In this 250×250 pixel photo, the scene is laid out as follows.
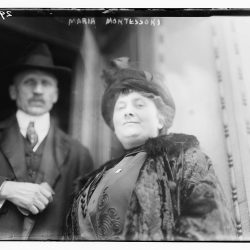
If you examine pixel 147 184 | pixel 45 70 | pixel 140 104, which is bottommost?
pixel 147 184

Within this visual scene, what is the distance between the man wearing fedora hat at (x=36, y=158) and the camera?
8.57 ft

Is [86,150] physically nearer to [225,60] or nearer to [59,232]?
[59,232]

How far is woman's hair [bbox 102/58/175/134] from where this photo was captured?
290cm

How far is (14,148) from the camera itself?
2.80m

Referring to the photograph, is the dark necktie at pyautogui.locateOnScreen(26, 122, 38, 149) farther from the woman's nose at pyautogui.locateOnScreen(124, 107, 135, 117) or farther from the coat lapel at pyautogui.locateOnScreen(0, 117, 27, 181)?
the woman's nose at pyautogui.locateOnScreen(124, 107, 135, 117)

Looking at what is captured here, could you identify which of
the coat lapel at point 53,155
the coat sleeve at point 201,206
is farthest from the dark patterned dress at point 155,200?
the coat lapel at point 53,155

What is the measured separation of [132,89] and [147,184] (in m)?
0.72

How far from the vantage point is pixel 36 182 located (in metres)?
2.71

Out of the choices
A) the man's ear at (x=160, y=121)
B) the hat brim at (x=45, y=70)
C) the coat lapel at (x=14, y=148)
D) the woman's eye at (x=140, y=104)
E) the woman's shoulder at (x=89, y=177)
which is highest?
the hat brim at (x=45, y=70)

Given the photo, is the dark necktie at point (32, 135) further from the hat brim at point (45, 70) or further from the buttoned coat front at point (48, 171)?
the hat brim at point (45, 70)

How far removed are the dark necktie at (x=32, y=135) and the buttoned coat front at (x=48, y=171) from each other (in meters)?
0.06

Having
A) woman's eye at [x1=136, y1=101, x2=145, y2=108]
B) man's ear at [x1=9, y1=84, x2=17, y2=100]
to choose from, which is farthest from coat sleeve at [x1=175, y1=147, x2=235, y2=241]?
man's ear at [x1=9, y1=84, x2=17, y2=100]

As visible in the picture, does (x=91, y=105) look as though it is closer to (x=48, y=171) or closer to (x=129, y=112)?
(x=129, y=112)

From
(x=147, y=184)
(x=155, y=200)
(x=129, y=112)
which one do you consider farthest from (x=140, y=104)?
(x=155, y=200)
